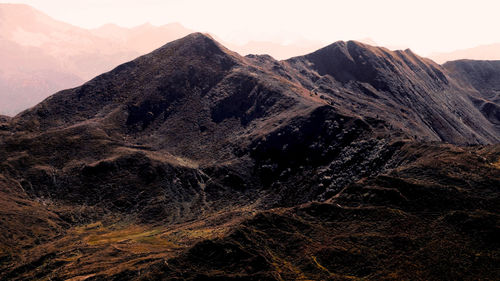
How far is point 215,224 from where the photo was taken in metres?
163

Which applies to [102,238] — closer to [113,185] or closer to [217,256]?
[113,185]

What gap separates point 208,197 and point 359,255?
116601mm

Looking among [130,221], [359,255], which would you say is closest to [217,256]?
[359,255]

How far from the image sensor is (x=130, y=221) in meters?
181

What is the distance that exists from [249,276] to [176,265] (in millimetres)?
18435

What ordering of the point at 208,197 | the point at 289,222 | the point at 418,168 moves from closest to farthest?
the point at 289,222, the point at 418,168, the point at 208,197

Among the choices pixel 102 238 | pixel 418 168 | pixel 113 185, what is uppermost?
pixel 418 168

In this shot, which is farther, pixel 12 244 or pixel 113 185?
pixel 113 185

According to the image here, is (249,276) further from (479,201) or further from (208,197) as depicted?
(208,197)

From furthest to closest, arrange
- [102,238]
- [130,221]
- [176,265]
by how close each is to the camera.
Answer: [130,221] → [102,238] → [176,265]

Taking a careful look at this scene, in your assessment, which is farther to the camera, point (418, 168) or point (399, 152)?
point (399, 152)

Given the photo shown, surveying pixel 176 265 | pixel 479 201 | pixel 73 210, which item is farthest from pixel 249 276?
pixel 73 210

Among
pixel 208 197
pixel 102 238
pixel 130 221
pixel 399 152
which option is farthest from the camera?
pixel 208 197

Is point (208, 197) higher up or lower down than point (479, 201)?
lower down
